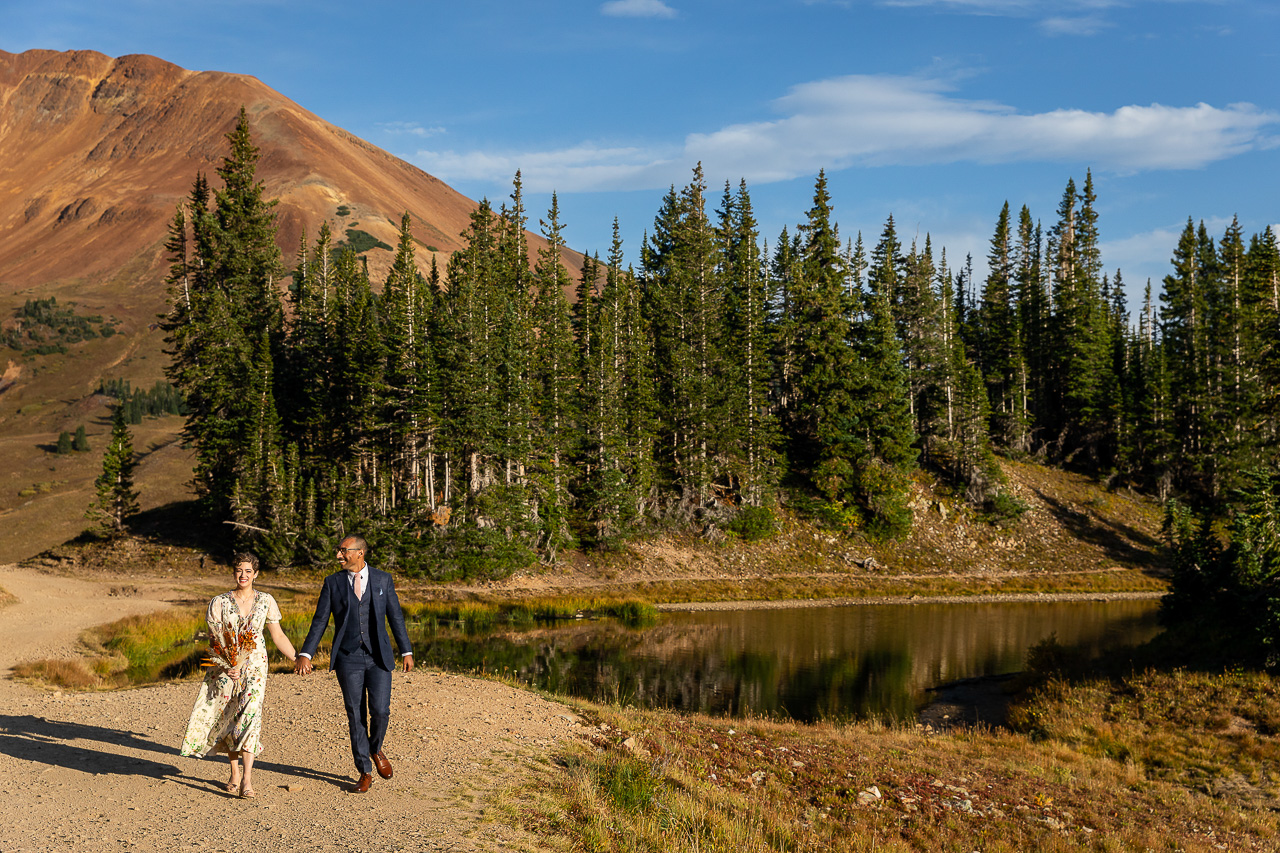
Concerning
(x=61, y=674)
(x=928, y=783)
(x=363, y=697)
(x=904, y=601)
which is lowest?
(x=904, y=601)

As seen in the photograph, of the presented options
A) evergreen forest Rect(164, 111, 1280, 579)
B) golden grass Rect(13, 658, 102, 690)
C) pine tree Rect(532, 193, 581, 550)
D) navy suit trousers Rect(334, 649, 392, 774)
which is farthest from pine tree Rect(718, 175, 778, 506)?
navy suit trousers Rect(334, 649, 392, 774)

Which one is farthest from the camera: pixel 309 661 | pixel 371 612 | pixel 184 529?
pixel 184 529

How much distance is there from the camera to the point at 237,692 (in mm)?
9094

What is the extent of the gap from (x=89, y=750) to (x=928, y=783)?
1241 cm

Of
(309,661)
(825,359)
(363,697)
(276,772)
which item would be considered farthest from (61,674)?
(825,359)

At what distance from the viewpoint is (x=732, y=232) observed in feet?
228

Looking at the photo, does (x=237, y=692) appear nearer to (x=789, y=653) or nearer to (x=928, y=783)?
(x=928, y=783)

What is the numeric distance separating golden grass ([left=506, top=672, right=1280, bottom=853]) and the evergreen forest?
21.5m

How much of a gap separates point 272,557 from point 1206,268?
7950 centimetres

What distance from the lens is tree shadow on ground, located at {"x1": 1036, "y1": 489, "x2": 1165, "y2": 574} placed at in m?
57.0

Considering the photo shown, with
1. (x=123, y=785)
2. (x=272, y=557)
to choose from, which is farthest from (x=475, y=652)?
(x=272, y=557)

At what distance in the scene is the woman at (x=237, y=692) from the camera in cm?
902

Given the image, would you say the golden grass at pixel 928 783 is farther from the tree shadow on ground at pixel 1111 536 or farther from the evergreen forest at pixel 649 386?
the tree shadow on ground at pixel 1111 536

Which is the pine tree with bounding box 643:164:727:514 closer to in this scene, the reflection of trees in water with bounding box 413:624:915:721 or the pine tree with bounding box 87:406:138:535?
the reflection of trees in water with bounding box 413:624:915:721
